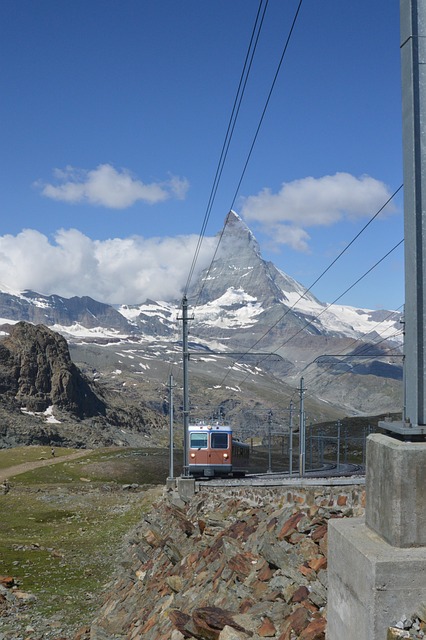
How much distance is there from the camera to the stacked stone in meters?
11.9

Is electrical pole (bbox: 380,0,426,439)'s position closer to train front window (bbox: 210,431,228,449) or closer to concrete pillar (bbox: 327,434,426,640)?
concrete pillar (bbox: 327,434,426,640)

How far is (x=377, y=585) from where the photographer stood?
680cm

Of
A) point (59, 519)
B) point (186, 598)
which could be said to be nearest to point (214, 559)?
point (186, 598)

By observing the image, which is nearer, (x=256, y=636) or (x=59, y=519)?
(x=256, y=636)

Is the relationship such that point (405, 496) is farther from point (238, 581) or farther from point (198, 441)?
point (198, 441)

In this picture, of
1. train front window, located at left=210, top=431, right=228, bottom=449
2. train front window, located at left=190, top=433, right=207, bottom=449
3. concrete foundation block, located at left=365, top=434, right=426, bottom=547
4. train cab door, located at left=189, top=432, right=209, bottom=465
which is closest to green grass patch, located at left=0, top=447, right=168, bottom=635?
train cab door, located at left=189, top=432, right=209, bottom=465

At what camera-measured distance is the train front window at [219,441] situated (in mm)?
53750

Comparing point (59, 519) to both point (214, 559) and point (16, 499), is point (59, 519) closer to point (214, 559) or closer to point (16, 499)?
point (16, 499)

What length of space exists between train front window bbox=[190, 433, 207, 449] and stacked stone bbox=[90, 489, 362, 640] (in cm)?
2476

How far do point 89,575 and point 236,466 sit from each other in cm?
2124

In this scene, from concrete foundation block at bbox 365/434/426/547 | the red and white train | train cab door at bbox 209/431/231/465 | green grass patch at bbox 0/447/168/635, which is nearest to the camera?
concrete foundation block at bbox 365/434/426/547

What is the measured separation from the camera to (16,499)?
7300 cm

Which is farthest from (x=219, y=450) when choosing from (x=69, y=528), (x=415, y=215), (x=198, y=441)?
(x=415, y=215)

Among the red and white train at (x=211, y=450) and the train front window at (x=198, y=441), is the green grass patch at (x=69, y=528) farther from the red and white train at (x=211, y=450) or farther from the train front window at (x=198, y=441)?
the train front window at (x=198, y=441)
